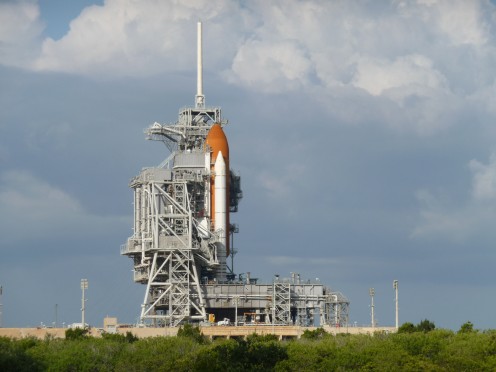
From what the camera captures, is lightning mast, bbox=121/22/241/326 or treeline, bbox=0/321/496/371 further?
lightning mast, bbox=121/22/241/326

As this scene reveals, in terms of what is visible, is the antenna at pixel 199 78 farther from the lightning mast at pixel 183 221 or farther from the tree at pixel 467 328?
the tree at pixel 467 328

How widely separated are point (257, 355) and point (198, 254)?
1491 inches

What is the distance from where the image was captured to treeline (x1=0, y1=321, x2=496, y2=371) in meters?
134

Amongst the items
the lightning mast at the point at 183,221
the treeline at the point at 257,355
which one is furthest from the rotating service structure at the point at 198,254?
the treeline at the point at 257,355

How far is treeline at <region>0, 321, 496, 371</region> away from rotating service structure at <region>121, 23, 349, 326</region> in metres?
22.2

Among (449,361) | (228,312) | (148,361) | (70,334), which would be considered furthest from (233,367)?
(228,312)

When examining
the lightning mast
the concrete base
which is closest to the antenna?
the lightning mast

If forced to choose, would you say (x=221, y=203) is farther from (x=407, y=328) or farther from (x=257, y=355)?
(x=257, y=355)

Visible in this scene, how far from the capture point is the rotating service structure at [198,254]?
172 meters

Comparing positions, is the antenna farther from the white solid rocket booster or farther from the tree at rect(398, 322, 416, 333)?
the tree at rect(398, 322, 416, 333)

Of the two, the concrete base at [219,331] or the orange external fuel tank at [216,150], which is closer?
the concrete base at [219,331]

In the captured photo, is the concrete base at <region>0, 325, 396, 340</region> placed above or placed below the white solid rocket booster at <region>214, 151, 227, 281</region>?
below

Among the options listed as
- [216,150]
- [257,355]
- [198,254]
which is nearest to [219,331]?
[198,254]

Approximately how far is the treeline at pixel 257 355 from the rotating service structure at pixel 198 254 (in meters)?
22.2
